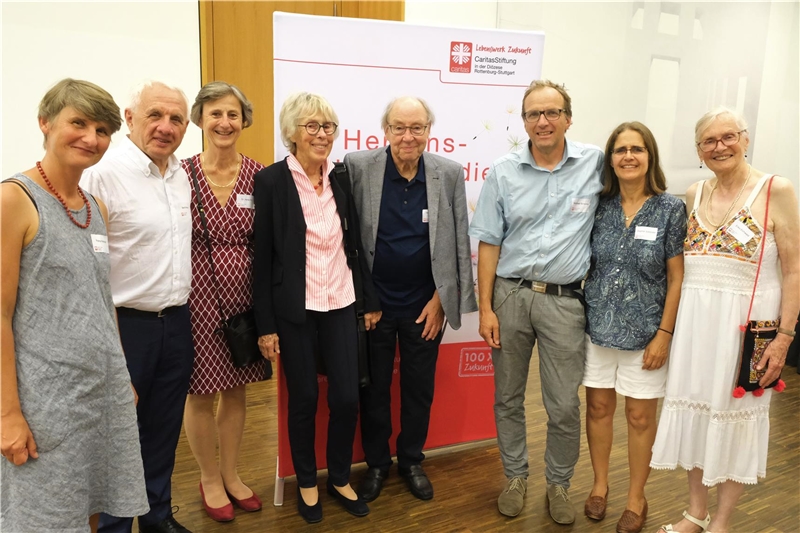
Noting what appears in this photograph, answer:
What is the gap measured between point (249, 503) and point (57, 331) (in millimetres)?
1533

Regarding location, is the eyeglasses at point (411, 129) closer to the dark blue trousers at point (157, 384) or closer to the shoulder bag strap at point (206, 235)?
the shoulder bag strap at point (206, 235)

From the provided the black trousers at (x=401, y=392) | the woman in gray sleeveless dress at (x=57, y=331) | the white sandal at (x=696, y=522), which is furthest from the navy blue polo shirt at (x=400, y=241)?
the white sandal at (x=696, y=522)

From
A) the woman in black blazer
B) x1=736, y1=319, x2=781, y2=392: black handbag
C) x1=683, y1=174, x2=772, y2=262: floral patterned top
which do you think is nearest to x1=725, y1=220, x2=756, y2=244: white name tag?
x1=683, y1=174, x2=772, y2=262: floral patterned top

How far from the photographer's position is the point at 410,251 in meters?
2.58

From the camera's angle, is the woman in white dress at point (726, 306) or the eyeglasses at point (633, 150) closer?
the woman in white dress at point (726, 306)

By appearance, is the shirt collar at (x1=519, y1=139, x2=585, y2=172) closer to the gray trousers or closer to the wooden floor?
the gray trousers

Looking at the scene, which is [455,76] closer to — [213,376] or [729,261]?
[729,261]

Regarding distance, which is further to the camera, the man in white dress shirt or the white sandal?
the white sandal

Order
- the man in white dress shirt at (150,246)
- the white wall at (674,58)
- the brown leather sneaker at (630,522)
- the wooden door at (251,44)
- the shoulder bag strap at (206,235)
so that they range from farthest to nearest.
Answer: the white wall at (674,58), the wooden door at (251,44), the brown leather sneaker at (630,522), the shoulder bag strap at (206,235), the man in white dress shirt at (150,246)

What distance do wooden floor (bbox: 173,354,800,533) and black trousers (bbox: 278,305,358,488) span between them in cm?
30

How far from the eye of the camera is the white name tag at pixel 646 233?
2.31 meters

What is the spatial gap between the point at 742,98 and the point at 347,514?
5594 mm

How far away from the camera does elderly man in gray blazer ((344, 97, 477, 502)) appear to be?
255cm

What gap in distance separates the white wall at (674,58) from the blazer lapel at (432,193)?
3.18 m
